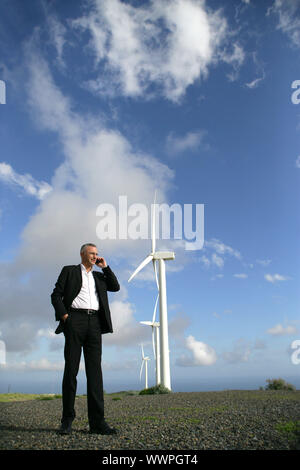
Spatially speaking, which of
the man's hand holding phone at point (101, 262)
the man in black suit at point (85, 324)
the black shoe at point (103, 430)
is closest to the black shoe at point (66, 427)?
the man in black suit at point (85, 324)

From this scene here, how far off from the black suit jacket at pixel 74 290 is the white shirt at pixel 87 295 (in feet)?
0.24

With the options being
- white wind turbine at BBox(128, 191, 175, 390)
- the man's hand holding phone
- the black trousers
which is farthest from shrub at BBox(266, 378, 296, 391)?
the man's hand holding phone

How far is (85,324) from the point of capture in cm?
695

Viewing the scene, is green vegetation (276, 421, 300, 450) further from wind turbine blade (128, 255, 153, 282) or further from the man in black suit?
wind turbine blade (128, 255, 153, 282)

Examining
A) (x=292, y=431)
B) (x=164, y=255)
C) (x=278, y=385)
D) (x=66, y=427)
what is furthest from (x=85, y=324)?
(x=164, y=255)

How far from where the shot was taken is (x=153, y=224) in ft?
106

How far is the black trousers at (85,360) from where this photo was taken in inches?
264

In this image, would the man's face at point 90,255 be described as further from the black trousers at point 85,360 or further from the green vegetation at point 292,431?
the green vegetation at point 292,431

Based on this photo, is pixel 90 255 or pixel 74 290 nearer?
pixel 74 290

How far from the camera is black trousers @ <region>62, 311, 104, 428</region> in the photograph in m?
6.70

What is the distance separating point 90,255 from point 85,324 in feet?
4.61

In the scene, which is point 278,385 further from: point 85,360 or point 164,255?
point 85,360
